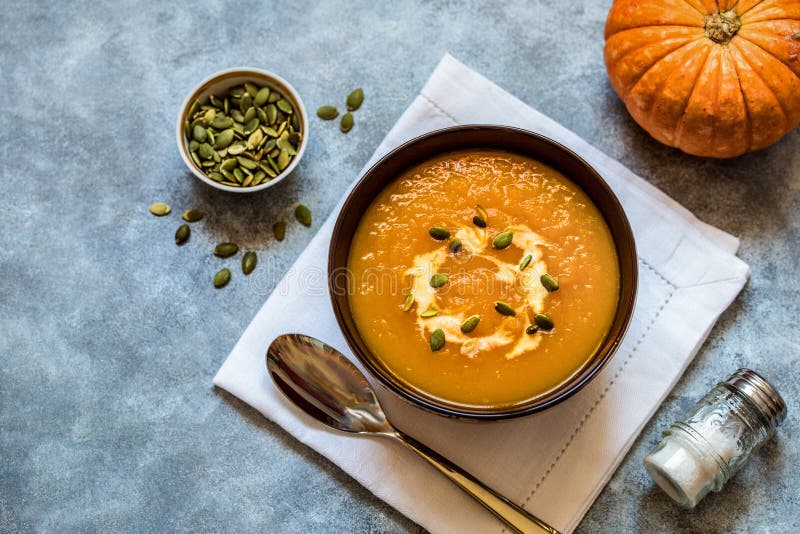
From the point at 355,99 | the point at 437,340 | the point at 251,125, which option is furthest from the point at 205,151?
the point at 437,340

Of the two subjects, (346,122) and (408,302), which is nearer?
(408,302)

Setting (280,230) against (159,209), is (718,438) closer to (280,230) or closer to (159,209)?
(280,230)

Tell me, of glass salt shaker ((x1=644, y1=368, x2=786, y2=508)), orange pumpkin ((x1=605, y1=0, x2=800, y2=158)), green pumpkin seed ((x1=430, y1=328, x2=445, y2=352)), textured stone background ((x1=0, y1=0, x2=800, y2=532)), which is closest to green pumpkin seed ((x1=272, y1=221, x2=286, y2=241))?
textured stone background ((x1=0, y1=0, x2=800, y2=532))

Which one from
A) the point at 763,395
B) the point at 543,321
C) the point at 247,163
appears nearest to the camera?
the point at 543,321

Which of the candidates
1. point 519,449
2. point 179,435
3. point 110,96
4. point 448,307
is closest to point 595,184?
point 448,307

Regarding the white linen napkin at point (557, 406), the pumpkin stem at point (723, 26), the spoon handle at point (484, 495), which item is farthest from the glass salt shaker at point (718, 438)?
the pumpkin stem at point (723, 26)

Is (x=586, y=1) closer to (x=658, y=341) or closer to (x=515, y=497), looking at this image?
(x=658, y=341)

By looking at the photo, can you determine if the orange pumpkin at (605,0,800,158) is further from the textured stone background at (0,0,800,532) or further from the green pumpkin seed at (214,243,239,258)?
the green pumpkin seed at (214,243,239,258)
